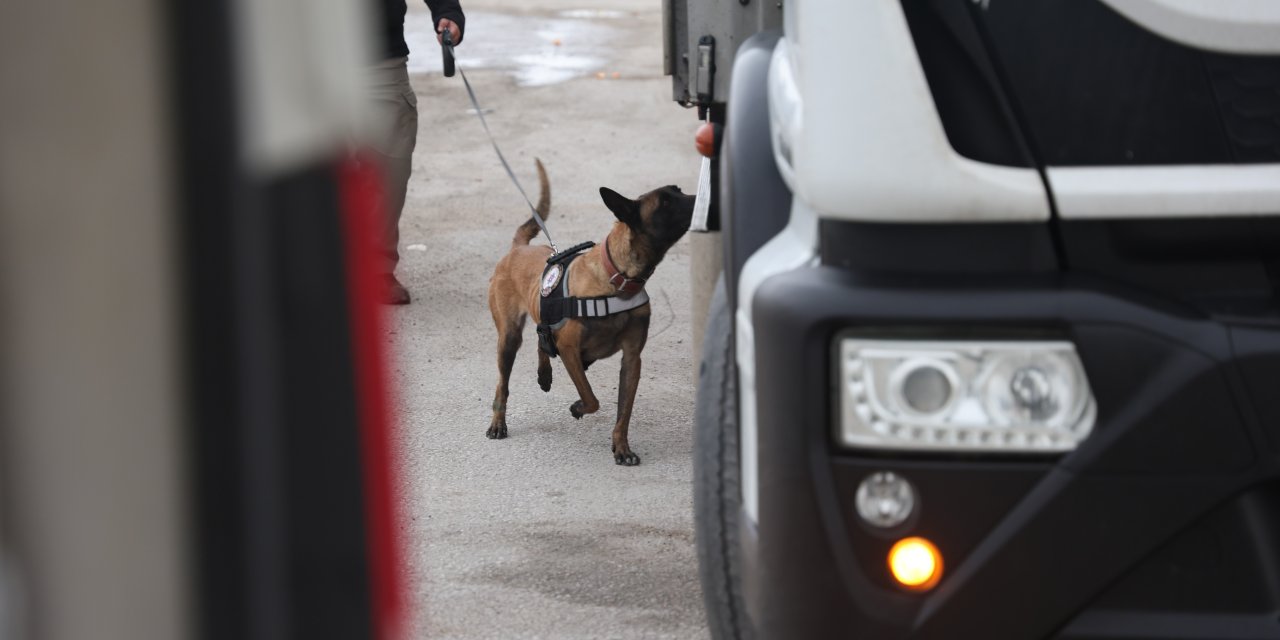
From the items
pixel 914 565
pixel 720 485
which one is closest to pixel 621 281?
pixel 720 485

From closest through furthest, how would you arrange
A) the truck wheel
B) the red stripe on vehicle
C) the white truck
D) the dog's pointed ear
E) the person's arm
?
the red stripe on vehicle, the white truck, the truck wheel, the dog's pointed ear, the person's arm

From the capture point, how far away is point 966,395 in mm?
1903

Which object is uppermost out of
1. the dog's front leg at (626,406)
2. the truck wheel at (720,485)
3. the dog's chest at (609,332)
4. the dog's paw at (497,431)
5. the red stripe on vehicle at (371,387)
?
the red stripe on vehicle at (371,387)

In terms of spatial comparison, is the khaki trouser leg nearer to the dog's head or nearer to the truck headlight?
the dog's head

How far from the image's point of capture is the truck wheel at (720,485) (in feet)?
8.23

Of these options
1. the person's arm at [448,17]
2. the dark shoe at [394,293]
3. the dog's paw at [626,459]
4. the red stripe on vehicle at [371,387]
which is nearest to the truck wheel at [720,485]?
the red stripe on vehicle at [371,387]

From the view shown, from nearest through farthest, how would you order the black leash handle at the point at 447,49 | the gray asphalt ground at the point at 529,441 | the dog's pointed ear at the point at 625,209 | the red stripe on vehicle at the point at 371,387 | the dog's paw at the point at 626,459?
the red stripe on vehicle at the point at 371,387 → the gray asphalt ground at the point at 529,441 → the dog's paw at the point at 626,459 → the dog's pointed ear at the point at 625,209 → the black leash handle at the point at 447,49

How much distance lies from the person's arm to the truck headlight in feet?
17.6

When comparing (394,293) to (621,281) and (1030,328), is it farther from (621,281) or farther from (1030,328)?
(1030,328)

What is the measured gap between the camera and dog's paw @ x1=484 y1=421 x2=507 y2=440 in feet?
17.9

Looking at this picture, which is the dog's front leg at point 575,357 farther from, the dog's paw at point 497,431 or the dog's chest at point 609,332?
the dog's paw at point 497,431

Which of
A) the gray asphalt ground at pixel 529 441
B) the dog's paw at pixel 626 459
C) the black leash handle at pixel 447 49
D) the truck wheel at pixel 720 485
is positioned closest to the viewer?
the truck wheel at pixel 720 485

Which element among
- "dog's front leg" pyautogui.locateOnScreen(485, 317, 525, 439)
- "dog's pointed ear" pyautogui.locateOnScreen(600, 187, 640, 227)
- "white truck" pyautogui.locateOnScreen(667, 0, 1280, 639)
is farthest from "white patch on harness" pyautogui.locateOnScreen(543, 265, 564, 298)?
"white truck" pyautogui.locateOnScreen(667, 0, 1280, 639)

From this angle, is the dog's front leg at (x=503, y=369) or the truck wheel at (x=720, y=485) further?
the dog's front leg at (x=503, y=369)
